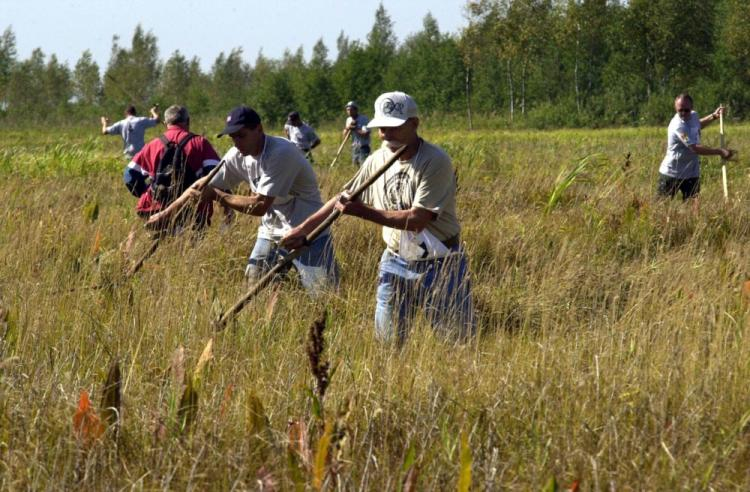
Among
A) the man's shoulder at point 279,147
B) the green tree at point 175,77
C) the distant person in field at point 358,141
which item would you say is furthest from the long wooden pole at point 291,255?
the green tree at point 175,77

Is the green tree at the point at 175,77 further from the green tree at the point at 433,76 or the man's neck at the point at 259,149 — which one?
the man's neck at the point at 259,149

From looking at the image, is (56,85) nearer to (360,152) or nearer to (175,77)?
(175,77)

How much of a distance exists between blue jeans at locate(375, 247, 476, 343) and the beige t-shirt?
0.43ft

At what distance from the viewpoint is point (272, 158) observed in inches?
226

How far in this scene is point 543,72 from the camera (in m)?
57.0

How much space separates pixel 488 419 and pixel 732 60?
48281 millimetres

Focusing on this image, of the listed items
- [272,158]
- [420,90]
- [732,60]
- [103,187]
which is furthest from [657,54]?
[272,158]

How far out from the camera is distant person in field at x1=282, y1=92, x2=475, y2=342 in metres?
4.66

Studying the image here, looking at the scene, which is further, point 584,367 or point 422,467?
point 584,367

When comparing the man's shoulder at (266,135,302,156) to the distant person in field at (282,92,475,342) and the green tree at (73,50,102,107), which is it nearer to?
the distant person in field at (282,92,475,342)

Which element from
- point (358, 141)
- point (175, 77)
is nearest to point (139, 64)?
point (175, 77)

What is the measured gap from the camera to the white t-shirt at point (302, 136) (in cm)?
1579

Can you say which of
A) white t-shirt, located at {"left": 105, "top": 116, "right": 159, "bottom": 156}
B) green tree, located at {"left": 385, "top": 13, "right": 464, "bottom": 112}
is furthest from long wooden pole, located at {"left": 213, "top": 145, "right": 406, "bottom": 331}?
green tree, located at {"left": 385, "top": 13, "right": 464, "bottom": 112}

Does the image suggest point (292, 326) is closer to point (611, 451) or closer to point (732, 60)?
point (611, 451)
